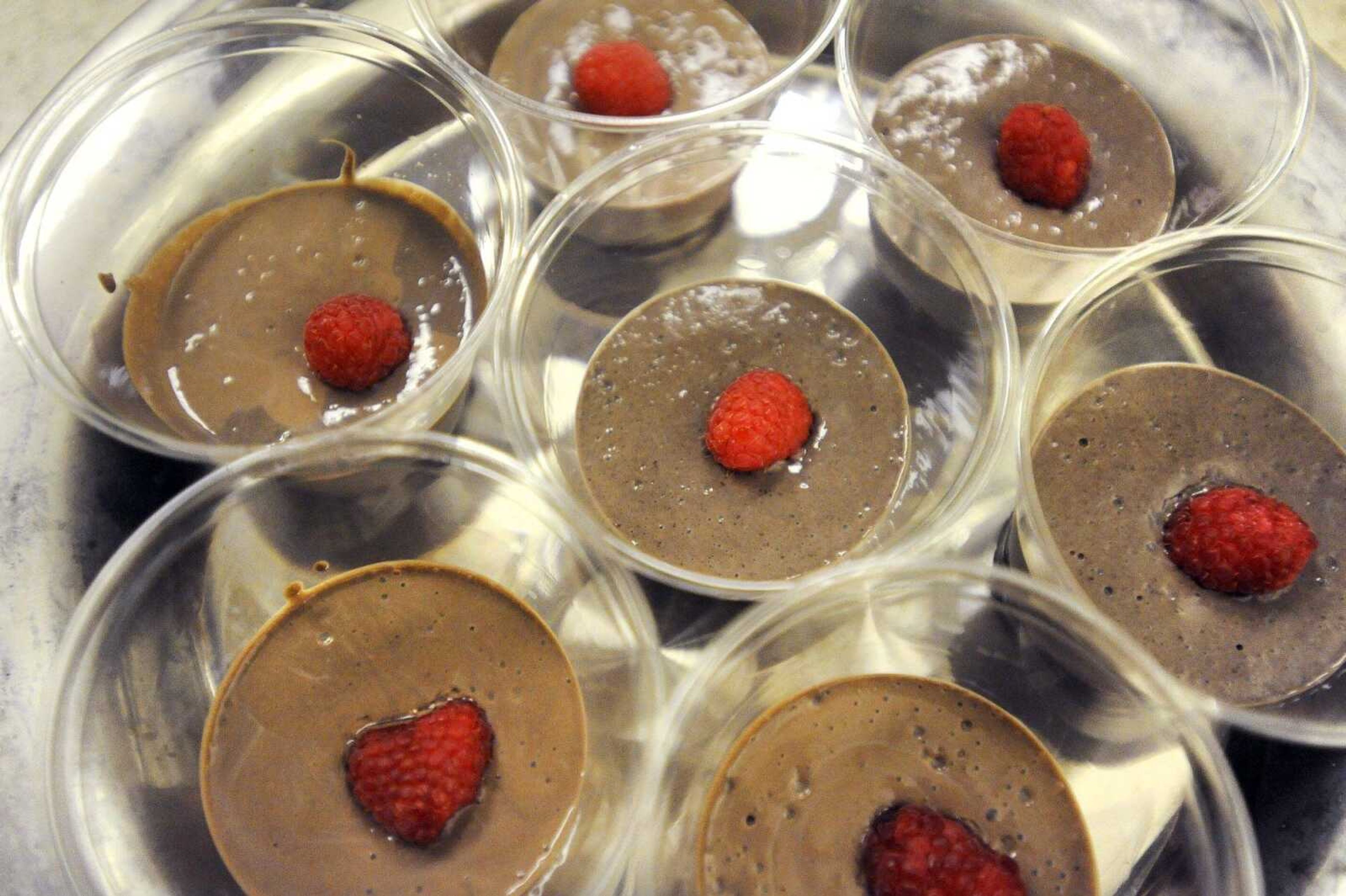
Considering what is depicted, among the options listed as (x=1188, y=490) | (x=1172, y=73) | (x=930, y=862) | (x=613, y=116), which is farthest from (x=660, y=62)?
(x=930, y=862)

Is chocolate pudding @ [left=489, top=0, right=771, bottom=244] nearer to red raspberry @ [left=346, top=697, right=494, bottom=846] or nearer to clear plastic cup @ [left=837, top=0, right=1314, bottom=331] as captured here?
clear plastic cup @ [left=837, top=0, right=1314, bottom=331]

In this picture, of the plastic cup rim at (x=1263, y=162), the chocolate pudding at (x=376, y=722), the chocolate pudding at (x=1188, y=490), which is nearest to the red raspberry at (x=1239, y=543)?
the chocolate pudding at (x=1188, y=490)

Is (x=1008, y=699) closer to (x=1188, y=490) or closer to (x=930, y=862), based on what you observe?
(x=930, y=862)

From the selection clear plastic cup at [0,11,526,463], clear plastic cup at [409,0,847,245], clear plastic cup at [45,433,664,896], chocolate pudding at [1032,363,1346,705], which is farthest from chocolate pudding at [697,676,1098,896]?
clear plastic cup at [409,0,847,245]

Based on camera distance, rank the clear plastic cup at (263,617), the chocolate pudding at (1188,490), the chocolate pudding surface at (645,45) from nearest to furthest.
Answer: the clear plastic cup at (263,617) → the chocolate pudding at (1188,490) → the chocolate pudding surface at (645,45)

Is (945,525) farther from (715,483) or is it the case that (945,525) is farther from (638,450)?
(638,450)

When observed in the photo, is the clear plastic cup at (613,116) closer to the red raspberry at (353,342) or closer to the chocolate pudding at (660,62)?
the chocolate pudding at (660,62)
